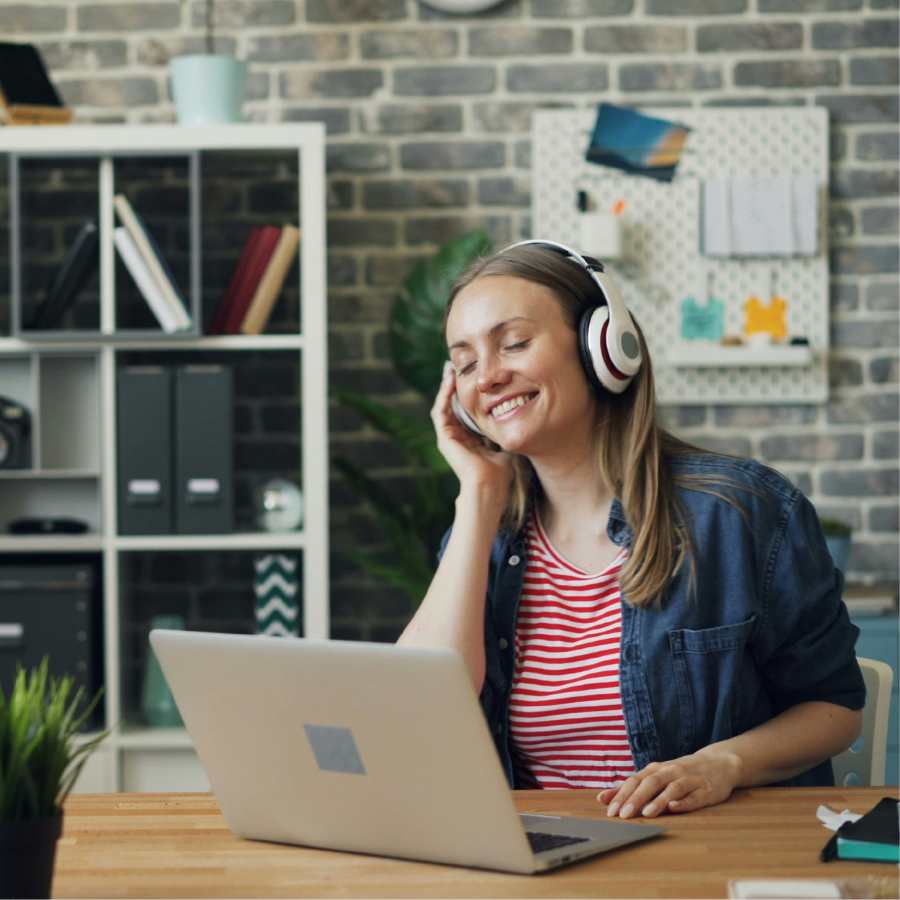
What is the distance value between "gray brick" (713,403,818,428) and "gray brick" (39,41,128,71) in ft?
5.79

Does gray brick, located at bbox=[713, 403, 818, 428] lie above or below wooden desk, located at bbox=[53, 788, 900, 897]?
above

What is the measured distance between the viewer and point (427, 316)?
3.30m

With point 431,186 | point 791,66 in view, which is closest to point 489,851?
point 431,186

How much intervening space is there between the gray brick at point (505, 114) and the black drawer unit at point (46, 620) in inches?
58.3

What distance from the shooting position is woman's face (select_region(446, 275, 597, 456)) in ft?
6.07

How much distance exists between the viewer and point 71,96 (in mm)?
3555

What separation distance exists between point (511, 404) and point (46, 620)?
1695 millimetres

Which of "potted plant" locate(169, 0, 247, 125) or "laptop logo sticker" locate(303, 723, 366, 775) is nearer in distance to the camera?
"laptop logo sticker" locate(303, 723, 366, 775)

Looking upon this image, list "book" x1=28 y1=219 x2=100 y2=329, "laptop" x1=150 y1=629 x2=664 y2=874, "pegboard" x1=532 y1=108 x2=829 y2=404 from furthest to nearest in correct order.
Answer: "pegboard" x1=532 y1=108 x2=829 y2=404 → "book" x1=28 y1=219 x2=100 y2=329 → "laptop" x1=150 y1=629 x2=664 y2=874

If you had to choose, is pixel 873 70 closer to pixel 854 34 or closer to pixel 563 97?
pixel 854 34

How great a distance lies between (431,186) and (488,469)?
1746 mm

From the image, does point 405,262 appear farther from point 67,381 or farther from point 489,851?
point 489,851

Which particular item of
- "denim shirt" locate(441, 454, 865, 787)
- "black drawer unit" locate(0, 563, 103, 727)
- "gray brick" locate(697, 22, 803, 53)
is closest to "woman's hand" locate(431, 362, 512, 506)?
"denim shirt" locate(441, 454, 865, 787)

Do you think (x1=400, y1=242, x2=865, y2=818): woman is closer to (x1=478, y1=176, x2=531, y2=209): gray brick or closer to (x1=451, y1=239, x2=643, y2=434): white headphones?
(x1=451, y1=239, x2=643, y2=434): white headphones
